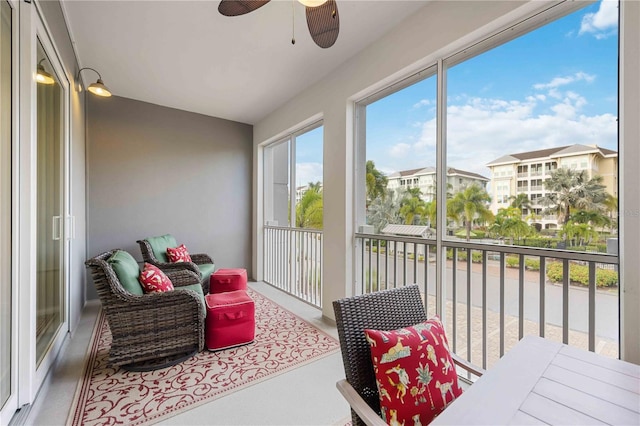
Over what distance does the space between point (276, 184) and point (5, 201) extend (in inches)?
A: 134

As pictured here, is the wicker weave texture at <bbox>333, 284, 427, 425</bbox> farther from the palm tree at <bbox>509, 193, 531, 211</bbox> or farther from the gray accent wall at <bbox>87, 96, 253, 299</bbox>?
the gray accent wall at <bbox>87, 96, 253, 299</bbox>

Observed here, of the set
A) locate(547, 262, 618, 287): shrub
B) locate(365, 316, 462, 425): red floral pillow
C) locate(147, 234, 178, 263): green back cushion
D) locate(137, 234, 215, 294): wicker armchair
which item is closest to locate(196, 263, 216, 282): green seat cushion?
locate(137, 234, 215, 294): wicker armchair

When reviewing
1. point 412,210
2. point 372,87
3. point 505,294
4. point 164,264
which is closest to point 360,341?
point 505,294

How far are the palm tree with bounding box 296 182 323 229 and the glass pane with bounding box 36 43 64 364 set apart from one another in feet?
8.36

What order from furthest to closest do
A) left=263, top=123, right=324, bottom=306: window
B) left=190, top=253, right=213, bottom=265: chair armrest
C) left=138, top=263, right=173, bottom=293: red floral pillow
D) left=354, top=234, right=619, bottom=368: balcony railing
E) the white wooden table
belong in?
1. left=190, top=253, right=213, bottom=265: chair armrest
2. left=263, top=123, right=324, bottom=306: window
3. left=138, top=263, right=173, bottom=293: red floral pillow
4. left=354, top=234, right=619, bottom=368: balcony railing
5. the white wooden table

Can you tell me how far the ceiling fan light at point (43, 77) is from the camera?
186 centimetres

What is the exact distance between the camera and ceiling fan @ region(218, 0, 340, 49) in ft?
5.08

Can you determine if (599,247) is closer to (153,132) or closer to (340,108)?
(340,108)

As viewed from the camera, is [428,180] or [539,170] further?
[428,180]

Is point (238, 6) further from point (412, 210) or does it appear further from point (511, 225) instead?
point (511, 225)

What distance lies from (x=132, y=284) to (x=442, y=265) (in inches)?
98.4

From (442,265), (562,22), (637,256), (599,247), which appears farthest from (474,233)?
(562,22)

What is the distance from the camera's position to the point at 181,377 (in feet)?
6.80

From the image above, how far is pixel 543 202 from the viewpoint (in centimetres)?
171
